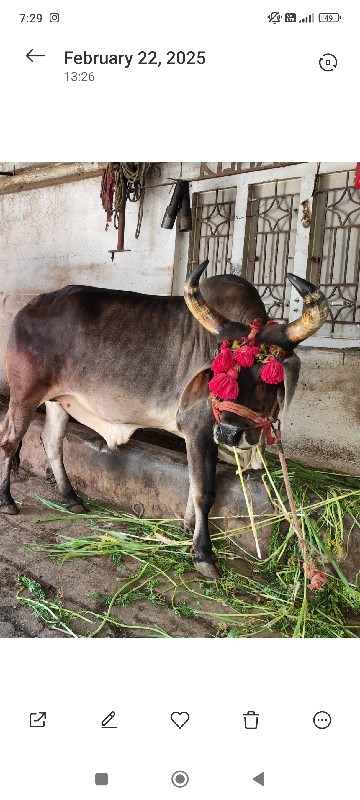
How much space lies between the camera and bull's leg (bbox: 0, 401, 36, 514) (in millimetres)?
4125

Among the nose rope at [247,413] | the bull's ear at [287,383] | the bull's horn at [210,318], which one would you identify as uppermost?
the bull's horn at [210,318]

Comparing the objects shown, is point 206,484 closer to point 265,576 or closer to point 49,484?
point 265,576

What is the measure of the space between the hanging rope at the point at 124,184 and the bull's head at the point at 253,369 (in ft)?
10.6

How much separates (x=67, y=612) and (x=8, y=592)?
380mm

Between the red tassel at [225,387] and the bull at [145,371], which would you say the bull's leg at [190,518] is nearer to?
the bull at [145,371]

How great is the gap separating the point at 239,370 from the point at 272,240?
2677 millimetres

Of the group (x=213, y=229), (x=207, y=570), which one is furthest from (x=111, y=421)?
(x=213, y=229)

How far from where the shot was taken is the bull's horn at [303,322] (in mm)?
2572

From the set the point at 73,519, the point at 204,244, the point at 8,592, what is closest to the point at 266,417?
the point at 8,592

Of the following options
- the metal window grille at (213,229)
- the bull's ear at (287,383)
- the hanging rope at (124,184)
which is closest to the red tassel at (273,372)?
the bull's ear at (287,383)

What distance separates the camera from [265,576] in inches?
126

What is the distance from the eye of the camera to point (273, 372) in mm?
2680

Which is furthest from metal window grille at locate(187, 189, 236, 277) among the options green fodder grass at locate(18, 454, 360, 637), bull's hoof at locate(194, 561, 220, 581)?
bull's hoof at locate(194, 561, 220, 581)

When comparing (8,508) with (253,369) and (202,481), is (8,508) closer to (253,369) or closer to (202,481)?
(202,481)
